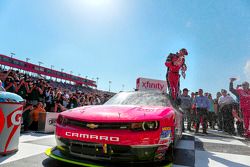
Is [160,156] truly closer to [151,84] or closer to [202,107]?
[202,107]

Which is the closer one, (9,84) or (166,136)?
(166,136)

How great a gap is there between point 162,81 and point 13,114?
717 cm

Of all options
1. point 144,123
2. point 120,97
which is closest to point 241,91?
point 120,97

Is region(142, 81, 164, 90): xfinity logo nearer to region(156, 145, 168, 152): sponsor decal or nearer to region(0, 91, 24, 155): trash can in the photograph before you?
region(0, 91, 24, 155): trash can

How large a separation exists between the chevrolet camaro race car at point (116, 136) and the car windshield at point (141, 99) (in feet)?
3.54

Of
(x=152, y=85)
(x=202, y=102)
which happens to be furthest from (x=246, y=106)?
(x=152, y=85)

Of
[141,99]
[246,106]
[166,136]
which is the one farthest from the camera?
[246,106]

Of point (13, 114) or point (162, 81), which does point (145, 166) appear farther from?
point (162, 81)

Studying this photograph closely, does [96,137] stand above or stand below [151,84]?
below

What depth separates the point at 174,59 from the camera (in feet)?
23.2

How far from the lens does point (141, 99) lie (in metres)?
4.20

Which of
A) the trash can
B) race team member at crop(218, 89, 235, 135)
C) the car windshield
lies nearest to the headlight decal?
the car windshield

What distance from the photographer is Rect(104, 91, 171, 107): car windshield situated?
396 cm

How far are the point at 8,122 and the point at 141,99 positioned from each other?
2252 mm
